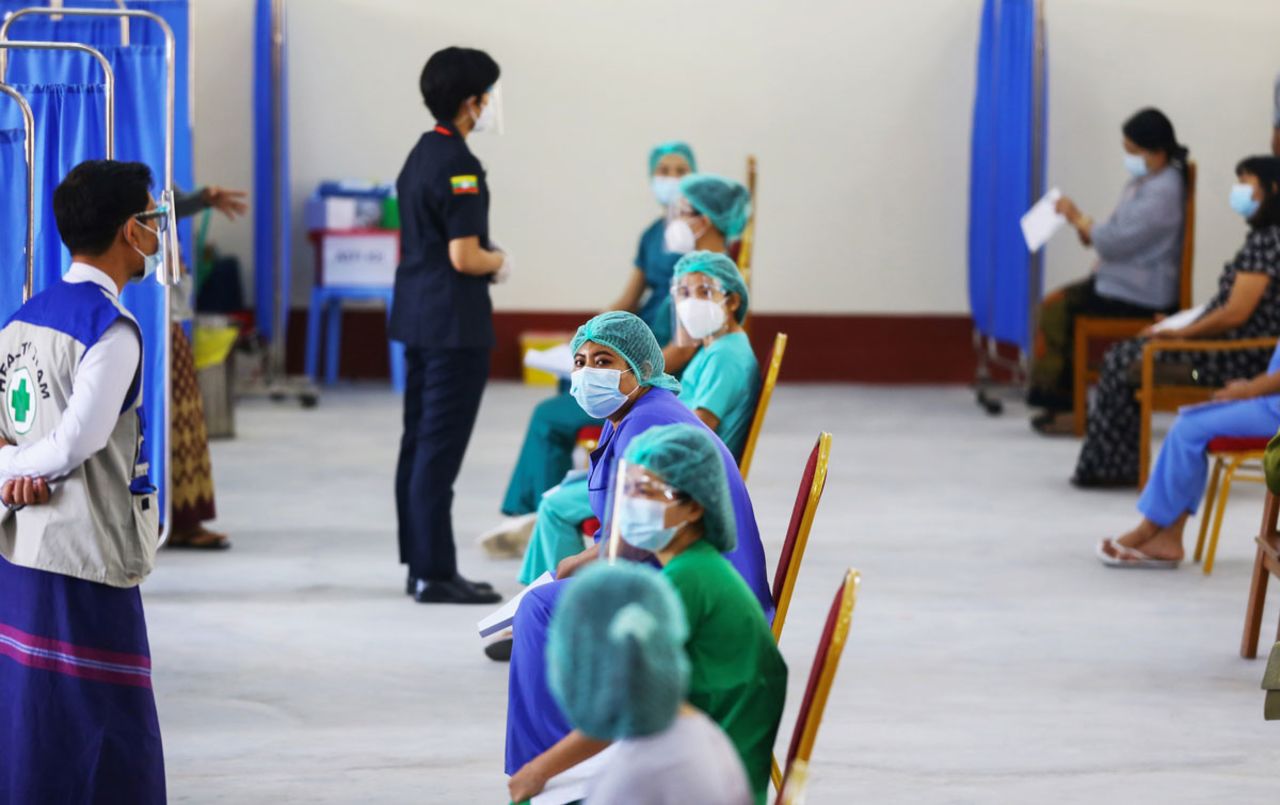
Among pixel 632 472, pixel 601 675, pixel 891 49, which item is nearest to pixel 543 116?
pixel 891 49

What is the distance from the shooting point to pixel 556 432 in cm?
543

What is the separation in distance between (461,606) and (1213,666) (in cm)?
195

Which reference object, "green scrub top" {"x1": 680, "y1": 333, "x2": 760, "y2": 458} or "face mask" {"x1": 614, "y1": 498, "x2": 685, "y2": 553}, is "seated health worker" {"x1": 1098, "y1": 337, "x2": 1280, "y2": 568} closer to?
"green scrub top" {"x1": 680, "y1": 333, "x2": 760, "y2": 458}

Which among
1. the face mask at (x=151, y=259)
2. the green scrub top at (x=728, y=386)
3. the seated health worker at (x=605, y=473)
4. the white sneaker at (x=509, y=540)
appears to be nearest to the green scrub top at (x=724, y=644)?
the seated health worker at (x=605, y=473)

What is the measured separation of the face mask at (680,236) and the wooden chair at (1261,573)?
5.94 feet

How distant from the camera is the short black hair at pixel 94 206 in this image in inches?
116

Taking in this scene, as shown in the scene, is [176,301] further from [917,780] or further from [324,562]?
[917,780]

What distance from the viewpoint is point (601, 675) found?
1.91 meters

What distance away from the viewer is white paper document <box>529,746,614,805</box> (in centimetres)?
259

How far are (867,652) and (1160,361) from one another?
8.21ft

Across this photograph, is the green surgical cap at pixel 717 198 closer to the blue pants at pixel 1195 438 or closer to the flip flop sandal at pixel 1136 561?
the blue pants at pixel 1195 438

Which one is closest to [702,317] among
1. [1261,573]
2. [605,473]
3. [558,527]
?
[558,527]

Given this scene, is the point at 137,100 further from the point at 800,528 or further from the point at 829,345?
the point at 829,345

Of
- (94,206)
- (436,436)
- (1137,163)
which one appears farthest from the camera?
(1137,163)
